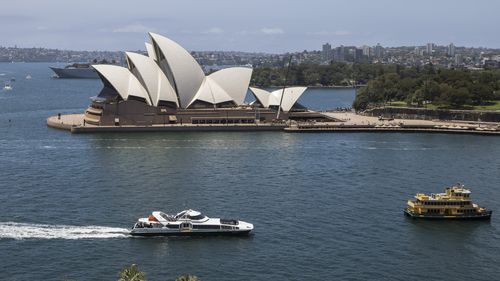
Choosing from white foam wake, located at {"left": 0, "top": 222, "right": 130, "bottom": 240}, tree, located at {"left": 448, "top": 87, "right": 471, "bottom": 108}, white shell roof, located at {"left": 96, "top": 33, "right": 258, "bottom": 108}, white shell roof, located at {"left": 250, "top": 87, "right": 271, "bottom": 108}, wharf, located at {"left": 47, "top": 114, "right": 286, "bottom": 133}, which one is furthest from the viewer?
tree, located at {"left": 448, "top": 87, "right": 471, "bottom": 108}

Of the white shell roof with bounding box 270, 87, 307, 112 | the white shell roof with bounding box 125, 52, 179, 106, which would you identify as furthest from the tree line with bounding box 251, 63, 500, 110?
the white shell roof with bounding box 125, 52, 179, 106

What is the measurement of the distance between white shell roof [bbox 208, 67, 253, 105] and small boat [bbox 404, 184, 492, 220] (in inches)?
1511

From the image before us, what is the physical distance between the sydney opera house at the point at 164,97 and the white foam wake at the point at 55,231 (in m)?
34.3

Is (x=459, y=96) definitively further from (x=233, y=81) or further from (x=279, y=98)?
(x=233, y=81)

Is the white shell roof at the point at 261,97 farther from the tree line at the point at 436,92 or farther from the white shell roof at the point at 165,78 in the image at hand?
the tree line at the point at 436,92

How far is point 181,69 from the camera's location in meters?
66.4

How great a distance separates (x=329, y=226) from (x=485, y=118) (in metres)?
45.2

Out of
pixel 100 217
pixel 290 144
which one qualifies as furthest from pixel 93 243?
pixel 290 144

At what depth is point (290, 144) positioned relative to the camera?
56.5 meters

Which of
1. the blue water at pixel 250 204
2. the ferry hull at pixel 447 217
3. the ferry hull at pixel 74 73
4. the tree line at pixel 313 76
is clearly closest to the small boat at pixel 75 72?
the ferry hull at pixel 74 73

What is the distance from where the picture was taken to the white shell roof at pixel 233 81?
7044 centimetres

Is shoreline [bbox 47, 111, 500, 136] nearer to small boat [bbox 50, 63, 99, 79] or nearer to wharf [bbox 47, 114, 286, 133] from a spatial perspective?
wharf [bbox 47, 114, 286, 133]

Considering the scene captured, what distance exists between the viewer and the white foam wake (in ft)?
94.8

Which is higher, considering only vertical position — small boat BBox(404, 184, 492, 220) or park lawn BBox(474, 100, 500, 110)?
park lawn BBox(474, 100, 500, 110)
